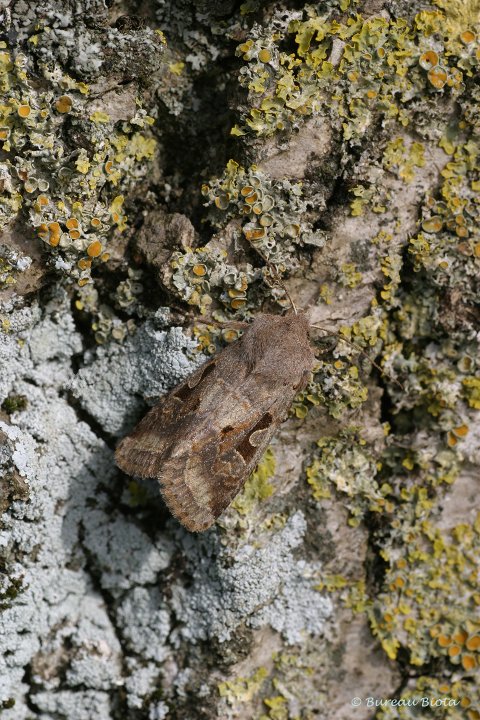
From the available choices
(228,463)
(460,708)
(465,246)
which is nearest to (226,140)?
(465,246)

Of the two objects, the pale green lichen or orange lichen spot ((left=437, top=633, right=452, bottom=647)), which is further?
orange lichen spot ((left=437, top=633, right=452, bottom=647))

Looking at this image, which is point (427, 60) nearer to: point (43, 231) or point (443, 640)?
point (43, 231)

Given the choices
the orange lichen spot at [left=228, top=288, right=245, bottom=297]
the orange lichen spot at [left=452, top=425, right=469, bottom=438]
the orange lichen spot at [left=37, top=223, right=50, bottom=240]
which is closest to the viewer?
the orange lichen spot at [left=37, top=223, right=50, bottom=240]

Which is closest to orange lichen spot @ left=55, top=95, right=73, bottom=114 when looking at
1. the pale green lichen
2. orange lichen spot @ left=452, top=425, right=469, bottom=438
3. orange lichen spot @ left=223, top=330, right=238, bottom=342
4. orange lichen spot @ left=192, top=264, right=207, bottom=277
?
the pale green lichen

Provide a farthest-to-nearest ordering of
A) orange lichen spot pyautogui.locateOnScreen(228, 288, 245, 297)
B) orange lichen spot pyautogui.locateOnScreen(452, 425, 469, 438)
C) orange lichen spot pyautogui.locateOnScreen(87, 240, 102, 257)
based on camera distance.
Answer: orange lichen spot pyautogui.locateOnScreen(452, 425, 469, 438) < orange lichen spot pyautogui.locateOnScreen(228, 288, 245, 297) < orange lichen spot pyautogui.locateOnScreen(87, 240, 102, 257)

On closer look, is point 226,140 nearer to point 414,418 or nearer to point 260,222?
point 260,222

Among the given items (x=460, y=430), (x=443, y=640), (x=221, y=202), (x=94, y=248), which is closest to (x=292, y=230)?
(x=221, y=202)

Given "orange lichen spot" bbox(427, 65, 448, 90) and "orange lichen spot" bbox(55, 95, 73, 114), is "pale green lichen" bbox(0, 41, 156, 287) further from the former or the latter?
"orange lichen spot" bbox(427, 65, 448, 90)
